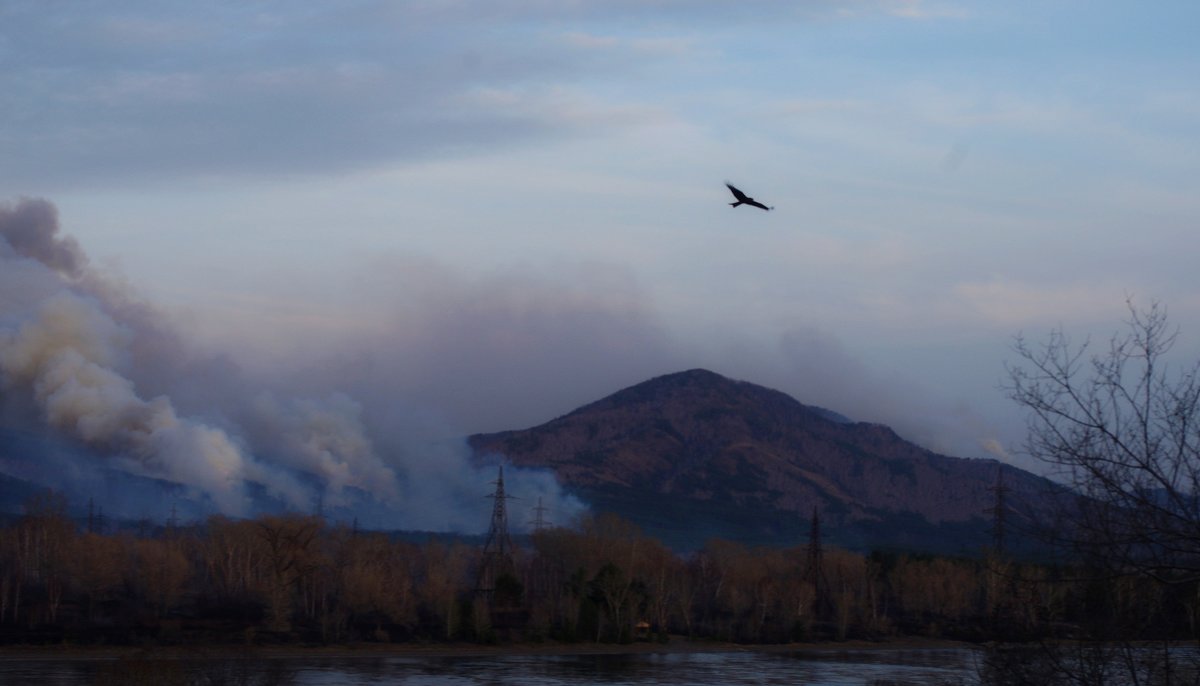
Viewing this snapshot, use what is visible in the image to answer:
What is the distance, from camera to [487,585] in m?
103

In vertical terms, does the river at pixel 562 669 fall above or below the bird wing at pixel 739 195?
below

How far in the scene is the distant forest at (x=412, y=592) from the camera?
89250 mm

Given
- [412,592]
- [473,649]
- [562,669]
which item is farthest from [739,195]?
[412,592]

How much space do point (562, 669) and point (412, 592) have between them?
1165 inches

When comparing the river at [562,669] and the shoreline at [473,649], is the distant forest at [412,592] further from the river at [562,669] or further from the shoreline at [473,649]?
the river at [562,669]

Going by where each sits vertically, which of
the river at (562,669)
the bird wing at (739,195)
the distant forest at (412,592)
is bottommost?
the river at (562,669)

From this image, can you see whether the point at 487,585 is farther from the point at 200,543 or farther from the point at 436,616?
the point at 200,543

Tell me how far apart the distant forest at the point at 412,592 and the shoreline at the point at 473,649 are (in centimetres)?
124

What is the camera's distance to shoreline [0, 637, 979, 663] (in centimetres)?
7731

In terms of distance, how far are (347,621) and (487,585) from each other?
44.8ft

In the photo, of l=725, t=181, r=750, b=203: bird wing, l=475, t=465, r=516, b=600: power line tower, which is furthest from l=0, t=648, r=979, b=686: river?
l=725, t=181, r=750, b=203: bird wing

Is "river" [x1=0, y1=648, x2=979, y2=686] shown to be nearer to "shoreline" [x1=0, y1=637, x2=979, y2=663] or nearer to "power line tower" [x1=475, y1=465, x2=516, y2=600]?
"shoreline" [x1=0, y1=637, x2=979, y2=663]

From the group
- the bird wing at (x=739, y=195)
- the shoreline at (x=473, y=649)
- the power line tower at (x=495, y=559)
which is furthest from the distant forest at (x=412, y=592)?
the bird wing at (x=739, y=195)

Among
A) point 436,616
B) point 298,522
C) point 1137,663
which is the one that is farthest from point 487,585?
point 1137,663
